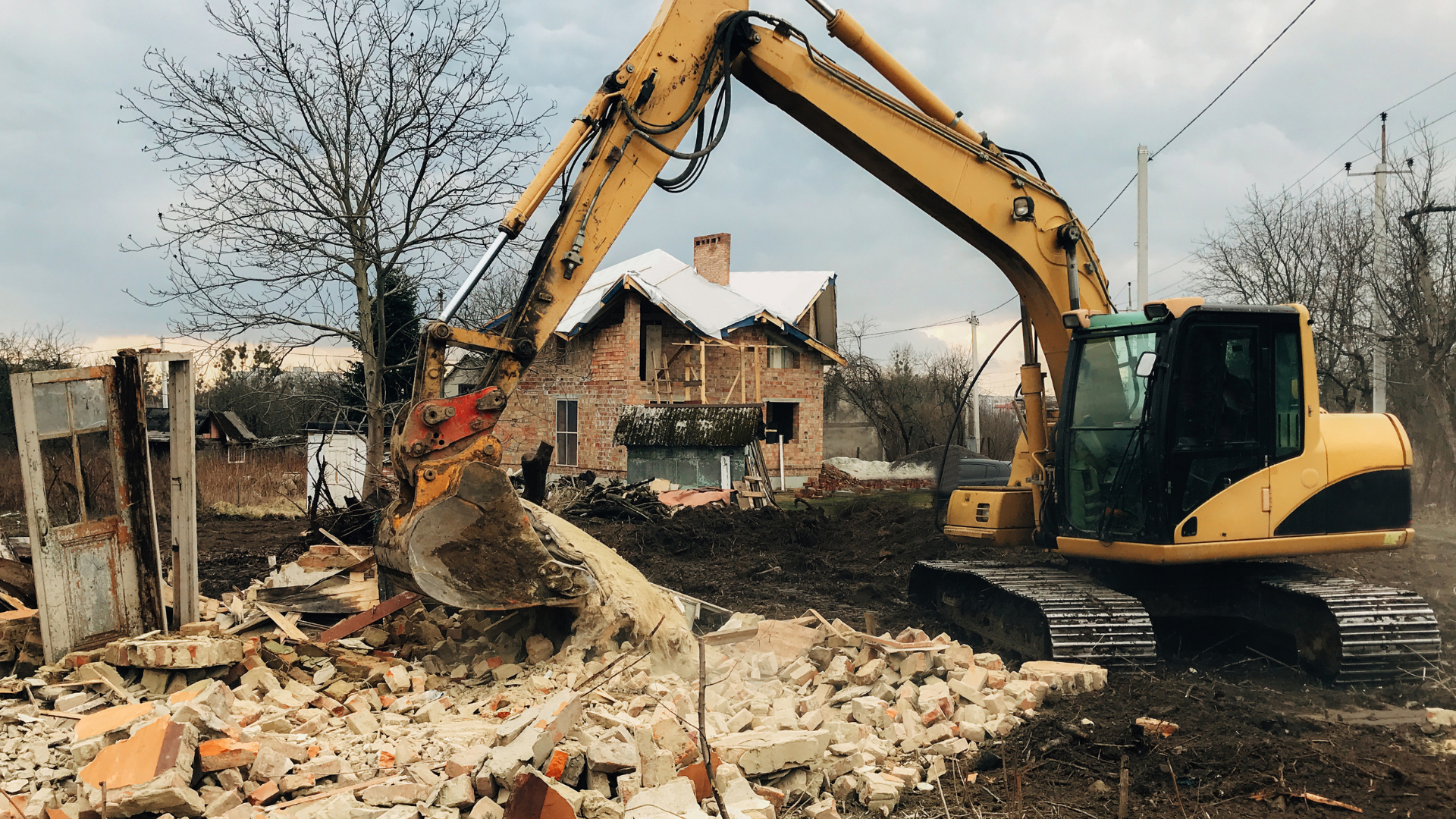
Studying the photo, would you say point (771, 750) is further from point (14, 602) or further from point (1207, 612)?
point (14, 602)

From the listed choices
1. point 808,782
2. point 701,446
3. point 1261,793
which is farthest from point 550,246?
point 701,446

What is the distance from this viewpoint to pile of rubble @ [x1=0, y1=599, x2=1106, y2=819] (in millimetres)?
3826

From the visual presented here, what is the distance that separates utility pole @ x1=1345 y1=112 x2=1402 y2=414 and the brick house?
11.4 m

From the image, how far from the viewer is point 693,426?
18.4 meters

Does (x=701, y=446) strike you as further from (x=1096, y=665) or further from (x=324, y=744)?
(x=324, y=744)

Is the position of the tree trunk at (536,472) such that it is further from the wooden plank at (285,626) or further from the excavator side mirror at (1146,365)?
the excavator side mirror at (1146,365)

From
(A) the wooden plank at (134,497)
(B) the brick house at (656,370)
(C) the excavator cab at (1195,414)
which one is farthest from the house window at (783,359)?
(A) the wooden plank at (134,497)

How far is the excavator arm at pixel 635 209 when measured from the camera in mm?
5164

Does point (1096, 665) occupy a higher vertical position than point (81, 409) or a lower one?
lower

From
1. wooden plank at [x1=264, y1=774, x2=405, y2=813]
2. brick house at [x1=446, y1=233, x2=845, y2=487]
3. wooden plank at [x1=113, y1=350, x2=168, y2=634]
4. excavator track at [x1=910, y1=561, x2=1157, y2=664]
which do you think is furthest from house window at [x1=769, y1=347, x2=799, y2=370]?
wooden plank at [x1=264, y1=774, x2=405, y2=813]

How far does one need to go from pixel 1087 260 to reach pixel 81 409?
22.6 feet

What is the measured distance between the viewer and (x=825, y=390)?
1647 inches

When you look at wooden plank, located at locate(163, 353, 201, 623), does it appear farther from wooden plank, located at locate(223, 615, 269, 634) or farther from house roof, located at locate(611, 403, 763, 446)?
house roof, located at locate(611, 403, 763, 446)

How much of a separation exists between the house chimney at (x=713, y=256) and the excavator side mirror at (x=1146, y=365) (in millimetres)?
21222
